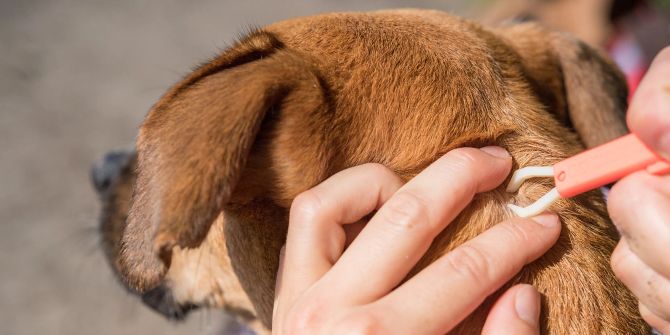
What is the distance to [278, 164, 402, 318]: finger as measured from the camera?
1.30 meters

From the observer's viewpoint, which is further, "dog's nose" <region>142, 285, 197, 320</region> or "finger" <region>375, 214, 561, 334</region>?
"dog's nose" <region>142, 285, 197, 320</region>

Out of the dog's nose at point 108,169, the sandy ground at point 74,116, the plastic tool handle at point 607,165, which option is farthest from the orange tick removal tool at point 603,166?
the sandy ground at point 74,116

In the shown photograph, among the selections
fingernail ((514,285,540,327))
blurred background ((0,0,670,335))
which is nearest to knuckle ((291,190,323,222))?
fingernail ((514,285,540,327))

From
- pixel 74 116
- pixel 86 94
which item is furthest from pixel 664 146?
pixel 86 94

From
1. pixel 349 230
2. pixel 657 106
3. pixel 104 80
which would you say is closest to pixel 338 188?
pixel 349 230

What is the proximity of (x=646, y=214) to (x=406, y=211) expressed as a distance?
45 centimetres

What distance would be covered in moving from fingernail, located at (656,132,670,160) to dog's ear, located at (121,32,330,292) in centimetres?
64

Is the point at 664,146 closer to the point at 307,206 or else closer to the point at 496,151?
the point at 496,151

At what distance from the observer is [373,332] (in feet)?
3.96

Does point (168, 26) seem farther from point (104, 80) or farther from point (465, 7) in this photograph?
point (465, 7)

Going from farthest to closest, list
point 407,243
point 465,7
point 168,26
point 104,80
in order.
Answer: point 465,7, point 168,26, point 104,80, point 407,243

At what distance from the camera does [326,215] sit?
4.27 ft

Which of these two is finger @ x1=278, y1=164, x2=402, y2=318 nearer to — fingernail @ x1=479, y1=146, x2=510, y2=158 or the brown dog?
the brown dog

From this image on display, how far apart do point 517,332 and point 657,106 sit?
1.78 ft
